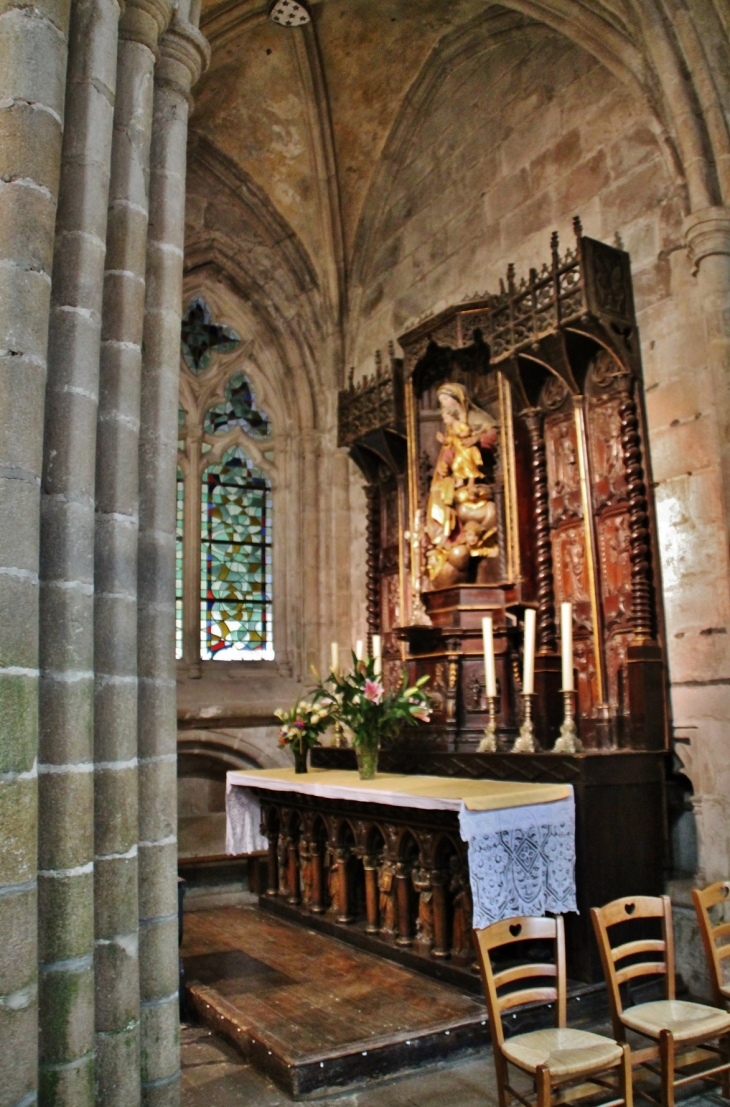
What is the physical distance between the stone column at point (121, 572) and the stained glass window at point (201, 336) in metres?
6.88

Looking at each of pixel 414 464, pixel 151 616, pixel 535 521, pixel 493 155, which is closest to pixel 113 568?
pixel 151 616

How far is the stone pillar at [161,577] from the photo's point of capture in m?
3.30

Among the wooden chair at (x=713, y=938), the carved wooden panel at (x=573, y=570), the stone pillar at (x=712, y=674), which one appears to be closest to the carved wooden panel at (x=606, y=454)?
the carved wooden panel at (x=573, y=570)

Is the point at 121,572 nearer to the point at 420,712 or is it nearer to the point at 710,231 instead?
the point at 420,712

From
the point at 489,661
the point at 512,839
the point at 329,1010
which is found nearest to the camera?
the point at 329,1010

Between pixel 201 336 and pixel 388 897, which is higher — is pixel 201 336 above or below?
above

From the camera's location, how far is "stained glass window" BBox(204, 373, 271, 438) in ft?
35.0

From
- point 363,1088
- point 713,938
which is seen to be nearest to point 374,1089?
point 363,1088

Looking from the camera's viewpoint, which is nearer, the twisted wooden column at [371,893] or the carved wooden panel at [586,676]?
the twisted wooden column at [371,893]

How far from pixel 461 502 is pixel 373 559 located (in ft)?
6.28

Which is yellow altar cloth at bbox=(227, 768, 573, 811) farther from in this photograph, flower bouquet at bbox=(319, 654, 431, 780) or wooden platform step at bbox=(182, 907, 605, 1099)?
wooden platform step at bbox=(182, 907, 605, 1099)

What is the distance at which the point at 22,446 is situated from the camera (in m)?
2.90

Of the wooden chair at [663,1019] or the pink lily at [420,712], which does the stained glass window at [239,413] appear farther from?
the wooden chair at [663,1019]

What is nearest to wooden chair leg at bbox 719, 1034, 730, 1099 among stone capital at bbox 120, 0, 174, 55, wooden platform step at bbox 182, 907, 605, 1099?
wooden platform step at bbox 182, 907, 605, 1099
